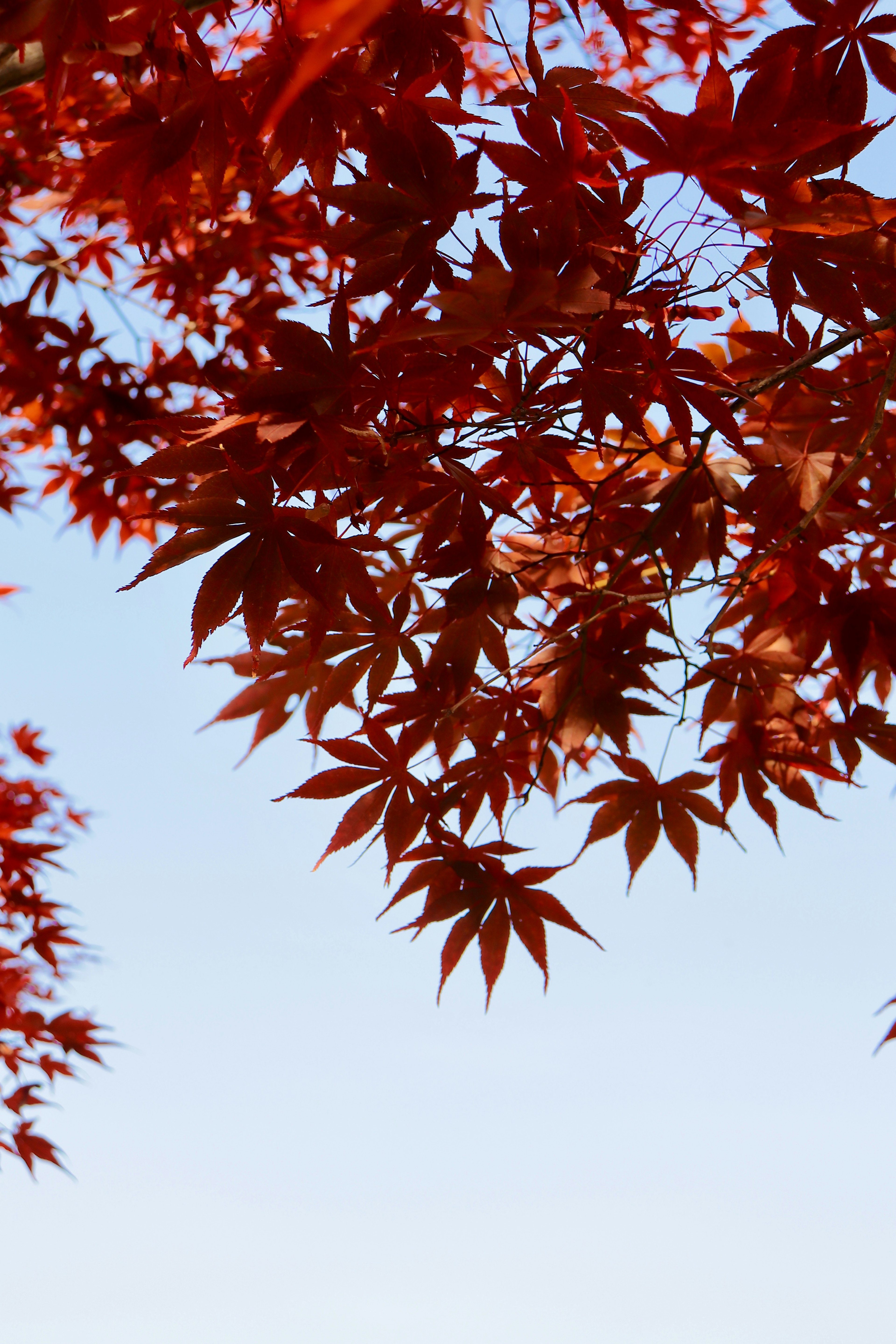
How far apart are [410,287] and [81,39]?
46cm

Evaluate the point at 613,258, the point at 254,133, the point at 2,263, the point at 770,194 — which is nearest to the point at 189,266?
the point at 2,263

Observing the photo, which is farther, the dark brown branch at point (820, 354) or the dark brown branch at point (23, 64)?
the dark brown branch at point (23, 64)

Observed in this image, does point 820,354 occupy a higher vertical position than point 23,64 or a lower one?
lower

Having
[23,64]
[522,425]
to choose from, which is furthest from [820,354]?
[23,64]

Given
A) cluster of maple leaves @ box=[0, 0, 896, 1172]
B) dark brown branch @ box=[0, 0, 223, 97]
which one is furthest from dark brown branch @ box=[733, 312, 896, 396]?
dark brown branch @ box=[0, 0, 223, 97]

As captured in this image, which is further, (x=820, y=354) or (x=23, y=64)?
(x=23, y=64)

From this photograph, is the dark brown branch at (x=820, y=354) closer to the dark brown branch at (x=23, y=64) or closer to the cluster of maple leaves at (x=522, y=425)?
the cluster of maple leaves at (x=522, y=425)

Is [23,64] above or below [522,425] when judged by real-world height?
above

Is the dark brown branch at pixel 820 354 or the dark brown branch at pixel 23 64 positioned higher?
the dark brown branch at pixel 23 64

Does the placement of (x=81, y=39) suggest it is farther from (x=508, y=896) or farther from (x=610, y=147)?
(x=508, y=896)

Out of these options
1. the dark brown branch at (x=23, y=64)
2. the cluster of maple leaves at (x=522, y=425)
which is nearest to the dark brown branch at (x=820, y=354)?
the cluster of maple leaves at (x=522, y=425)

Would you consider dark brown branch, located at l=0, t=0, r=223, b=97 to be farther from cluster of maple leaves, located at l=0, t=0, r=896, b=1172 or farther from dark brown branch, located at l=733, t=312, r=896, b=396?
dark brown branch, located at l=733, t=312, r=896, b=396

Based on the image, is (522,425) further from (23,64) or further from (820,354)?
(23,64)

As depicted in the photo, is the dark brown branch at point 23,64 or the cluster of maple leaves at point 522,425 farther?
→ the dark brown branch at point 23,64
